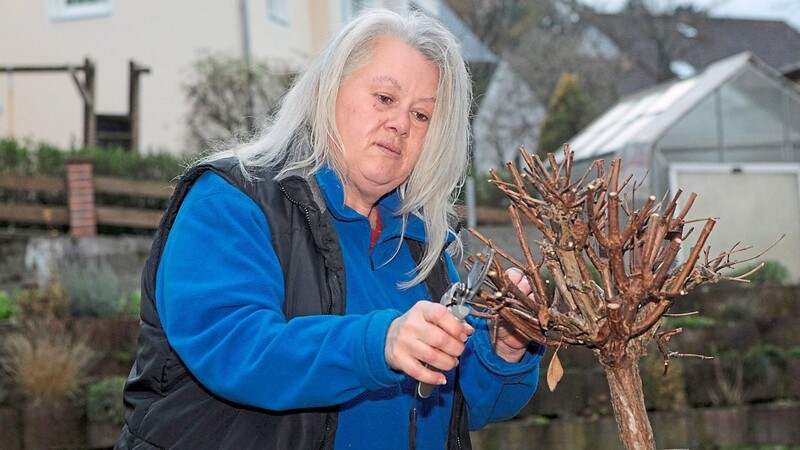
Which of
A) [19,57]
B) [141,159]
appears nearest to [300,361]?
[141,159]

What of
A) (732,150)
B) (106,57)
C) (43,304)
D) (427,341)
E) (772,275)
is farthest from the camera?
(106,57)

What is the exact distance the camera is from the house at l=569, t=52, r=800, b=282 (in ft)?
40.2

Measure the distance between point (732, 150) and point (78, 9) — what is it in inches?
408

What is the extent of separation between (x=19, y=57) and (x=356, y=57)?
53.0 feet

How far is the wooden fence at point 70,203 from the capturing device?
12.1 meters

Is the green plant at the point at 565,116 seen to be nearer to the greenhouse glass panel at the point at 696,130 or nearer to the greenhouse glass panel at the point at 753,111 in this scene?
the greenhouse glass panel at the point at 753,111

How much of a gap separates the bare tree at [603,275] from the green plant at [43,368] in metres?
6.29

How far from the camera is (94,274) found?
31.6 feet

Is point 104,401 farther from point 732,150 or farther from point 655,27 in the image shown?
point 655,27

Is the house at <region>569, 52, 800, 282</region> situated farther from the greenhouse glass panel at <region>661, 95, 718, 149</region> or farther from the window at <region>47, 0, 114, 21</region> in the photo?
the window at <region>47, 0, 114, 21</region>

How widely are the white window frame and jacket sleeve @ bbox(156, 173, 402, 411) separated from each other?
17459mm

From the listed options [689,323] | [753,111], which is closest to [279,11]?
[753,111]

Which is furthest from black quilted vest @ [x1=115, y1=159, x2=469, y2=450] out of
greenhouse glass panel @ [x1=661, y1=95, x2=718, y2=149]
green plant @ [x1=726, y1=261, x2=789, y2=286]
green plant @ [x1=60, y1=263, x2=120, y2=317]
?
greenhouse glass panel @ [x1=661, y1=95, x2=718, y2=149]

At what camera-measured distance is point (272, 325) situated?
1.91 metres
